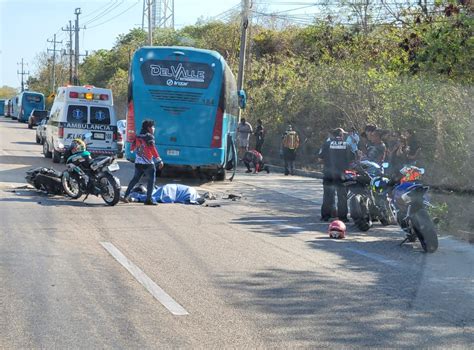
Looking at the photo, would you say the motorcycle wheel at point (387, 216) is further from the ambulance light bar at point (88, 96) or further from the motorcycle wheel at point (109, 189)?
the ambulance light bar at point (88, 96)

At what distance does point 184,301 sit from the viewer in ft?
25.0

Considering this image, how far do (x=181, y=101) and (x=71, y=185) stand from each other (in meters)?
5.77

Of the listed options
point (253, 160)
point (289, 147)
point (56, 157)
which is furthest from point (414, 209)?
point (56, 157)

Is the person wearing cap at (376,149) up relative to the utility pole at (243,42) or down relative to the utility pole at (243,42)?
down

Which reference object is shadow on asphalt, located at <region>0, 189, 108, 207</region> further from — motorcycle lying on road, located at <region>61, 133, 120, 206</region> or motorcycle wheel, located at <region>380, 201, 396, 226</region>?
motorcycle wheel, located at <region>380, 201, 396, 226</region>

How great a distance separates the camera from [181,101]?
69.4ft

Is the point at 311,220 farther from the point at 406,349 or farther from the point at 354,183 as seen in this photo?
the point at 406,349

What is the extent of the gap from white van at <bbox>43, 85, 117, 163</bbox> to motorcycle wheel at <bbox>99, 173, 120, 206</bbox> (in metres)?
10.8

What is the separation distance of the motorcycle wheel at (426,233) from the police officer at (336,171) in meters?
3.30

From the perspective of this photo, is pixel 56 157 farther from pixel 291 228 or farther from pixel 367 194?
pixel 367 194

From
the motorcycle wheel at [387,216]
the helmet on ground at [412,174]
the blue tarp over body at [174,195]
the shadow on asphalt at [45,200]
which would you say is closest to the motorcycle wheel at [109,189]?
the shadow on asphalt at [45,200]

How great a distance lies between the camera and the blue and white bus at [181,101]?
21.0m

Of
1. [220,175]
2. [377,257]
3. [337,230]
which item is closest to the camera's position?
[377,257]

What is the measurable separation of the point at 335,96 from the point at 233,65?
652 inches
